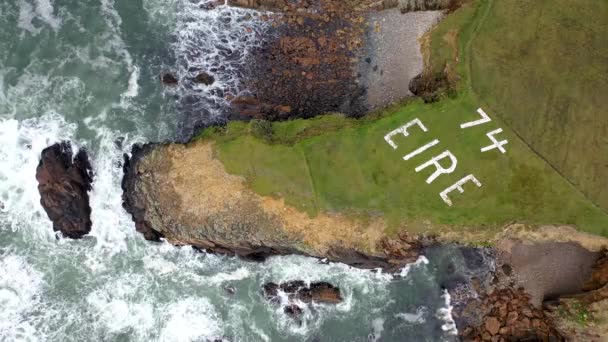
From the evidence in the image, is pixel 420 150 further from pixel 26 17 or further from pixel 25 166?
pixel 26 17

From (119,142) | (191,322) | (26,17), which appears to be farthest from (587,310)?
(26,17)

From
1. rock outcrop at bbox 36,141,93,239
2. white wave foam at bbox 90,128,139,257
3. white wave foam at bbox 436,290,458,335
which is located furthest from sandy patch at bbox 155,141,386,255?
white wave foam at bbox 436,290,458,335

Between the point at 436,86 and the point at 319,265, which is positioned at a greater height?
the point at 436,86

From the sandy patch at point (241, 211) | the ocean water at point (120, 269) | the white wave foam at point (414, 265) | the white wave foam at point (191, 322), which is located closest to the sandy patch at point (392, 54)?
the sandy patch at point (241, 211)

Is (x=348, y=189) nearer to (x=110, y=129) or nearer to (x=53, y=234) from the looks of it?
(x=110, y=129)

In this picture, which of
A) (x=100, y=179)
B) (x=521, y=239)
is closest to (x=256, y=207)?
(x=100, y=179)

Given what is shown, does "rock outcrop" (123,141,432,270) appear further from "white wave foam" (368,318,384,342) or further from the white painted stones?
"white wave foam" (368,318,384,342)
